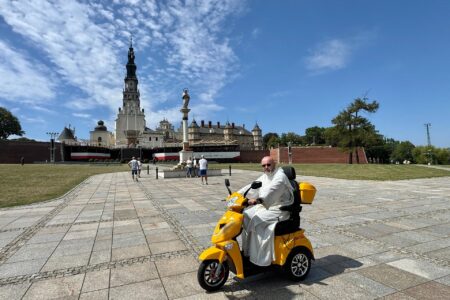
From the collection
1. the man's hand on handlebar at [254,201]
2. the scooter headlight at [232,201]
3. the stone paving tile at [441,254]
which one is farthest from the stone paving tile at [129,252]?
the stone paving tile at [441,254]

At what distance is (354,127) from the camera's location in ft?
148

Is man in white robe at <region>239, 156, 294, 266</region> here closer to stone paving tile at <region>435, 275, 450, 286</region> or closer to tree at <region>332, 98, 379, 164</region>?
stone paving tile at <region>435, 275, 450, 286</region>

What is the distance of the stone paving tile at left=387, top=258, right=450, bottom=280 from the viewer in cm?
381

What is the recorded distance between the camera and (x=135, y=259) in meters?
4.58

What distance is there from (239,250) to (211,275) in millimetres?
474

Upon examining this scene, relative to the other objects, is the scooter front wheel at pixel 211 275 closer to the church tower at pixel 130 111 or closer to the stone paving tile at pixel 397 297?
the stone paving tile at pixel 397 297

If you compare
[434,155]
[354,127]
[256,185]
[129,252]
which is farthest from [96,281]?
[434,155]

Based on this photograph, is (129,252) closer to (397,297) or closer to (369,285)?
(369,285)

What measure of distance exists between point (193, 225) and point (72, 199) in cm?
742

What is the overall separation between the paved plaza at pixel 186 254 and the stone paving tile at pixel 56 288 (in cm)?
1

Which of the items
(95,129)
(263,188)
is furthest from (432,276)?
(95,129)

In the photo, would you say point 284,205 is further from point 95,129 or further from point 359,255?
point 95,129

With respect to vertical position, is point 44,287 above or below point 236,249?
below

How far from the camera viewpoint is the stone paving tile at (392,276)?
11.5ft
